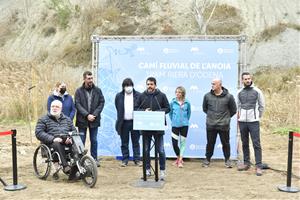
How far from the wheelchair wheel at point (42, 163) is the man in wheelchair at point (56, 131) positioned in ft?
0.44

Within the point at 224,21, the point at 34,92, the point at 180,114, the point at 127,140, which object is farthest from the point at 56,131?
the point at 224,21

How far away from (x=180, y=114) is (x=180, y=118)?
8 centimetres

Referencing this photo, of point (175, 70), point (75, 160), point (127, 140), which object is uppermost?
point (175, 70)

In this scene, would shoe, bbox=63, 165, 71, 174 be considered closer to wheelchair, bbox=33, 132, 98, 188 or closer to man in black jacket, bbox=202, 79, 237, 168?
wheelchair, bbox=33, 132, 98, 188

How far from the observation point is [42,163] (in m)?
8.37

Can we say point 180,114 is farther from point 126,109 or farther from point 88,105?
point 88,105

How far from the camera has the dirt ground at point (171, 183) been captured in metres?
7.07

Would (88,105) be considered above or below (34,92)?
below

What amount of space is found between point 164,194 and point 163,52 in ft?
11.4

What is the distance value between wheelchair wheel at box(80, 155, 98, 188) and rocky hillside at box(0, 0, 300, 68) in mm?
28083

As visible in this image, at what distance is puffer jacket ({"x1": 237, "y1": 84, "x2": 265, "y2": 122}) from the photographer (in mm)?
8500

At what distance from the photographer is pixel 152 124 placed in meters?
7.62

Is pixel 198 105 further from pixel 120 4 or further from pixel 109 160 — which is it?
pixel 120 4

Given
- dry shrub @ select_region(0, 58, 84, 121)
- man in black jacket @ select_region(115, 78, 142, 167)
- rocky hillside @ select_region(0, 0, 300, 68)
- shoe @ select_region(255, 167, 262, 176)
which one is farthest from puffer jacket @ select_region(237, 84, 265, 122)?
rocky hillside @ select_region(0, 0, 300, 68)
